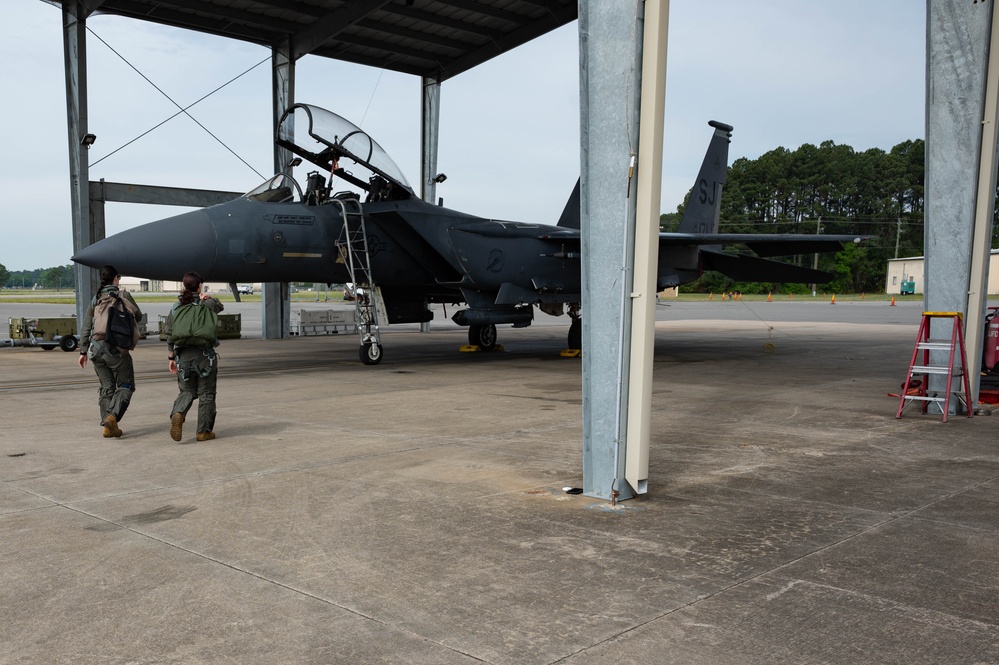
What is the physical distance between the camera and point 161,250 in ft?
35.6

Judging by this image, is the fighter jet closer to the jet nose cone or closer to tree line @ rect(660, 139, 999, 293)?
the jet nose cone

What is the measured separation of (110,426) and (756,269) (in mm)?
12671

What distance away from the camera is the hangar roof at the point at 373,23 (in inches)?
→ 738

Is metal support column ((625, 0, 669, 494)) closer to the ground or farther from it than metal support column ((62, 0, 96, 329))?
closer to the ground

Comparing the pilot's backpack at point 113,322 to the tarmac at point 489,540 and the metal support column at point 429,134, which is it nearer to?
the tarmac at point 489,540

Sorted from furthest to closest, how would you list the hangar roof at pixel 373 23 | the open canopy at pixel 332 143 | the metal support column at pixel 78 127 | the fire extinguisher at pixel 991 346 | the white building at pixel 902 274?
the white building at pixel 902 274
the hangar roof at pixel 373 23
the metal support column at pixel 78 127
the open canopy at pixel 332 143
the fire extinguisher at pixel 991 346

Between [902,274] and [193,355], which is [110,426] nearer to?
[193,355]

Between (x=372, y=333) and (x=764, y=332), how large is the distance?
14667mm

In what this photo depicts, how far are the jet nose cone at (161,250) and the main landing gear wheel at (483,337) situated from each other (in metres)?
6.73

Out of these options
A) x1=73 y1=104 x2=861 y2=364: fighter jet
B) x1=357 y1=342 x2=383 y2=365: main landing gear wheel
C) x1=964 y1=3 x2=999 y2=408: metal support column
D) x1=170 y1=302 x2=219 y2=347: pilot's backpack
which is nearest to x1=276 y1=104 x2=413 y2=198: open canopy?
x1=73 y1=104 x2=861 y2=364: fighter jet

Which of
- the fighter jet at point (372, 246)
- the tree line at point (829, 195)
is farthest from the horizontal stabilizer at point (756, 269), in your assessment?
the tree line at point (829, 195)

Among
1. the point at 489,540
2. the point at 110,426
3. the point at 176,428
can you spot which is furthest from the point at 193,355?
the point at 489,540

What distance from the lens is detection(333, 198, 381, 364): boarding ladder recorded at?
1265cm

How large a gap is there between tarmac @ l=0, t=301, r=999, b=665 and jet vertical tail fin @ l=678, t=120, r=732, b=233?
33.2ft
